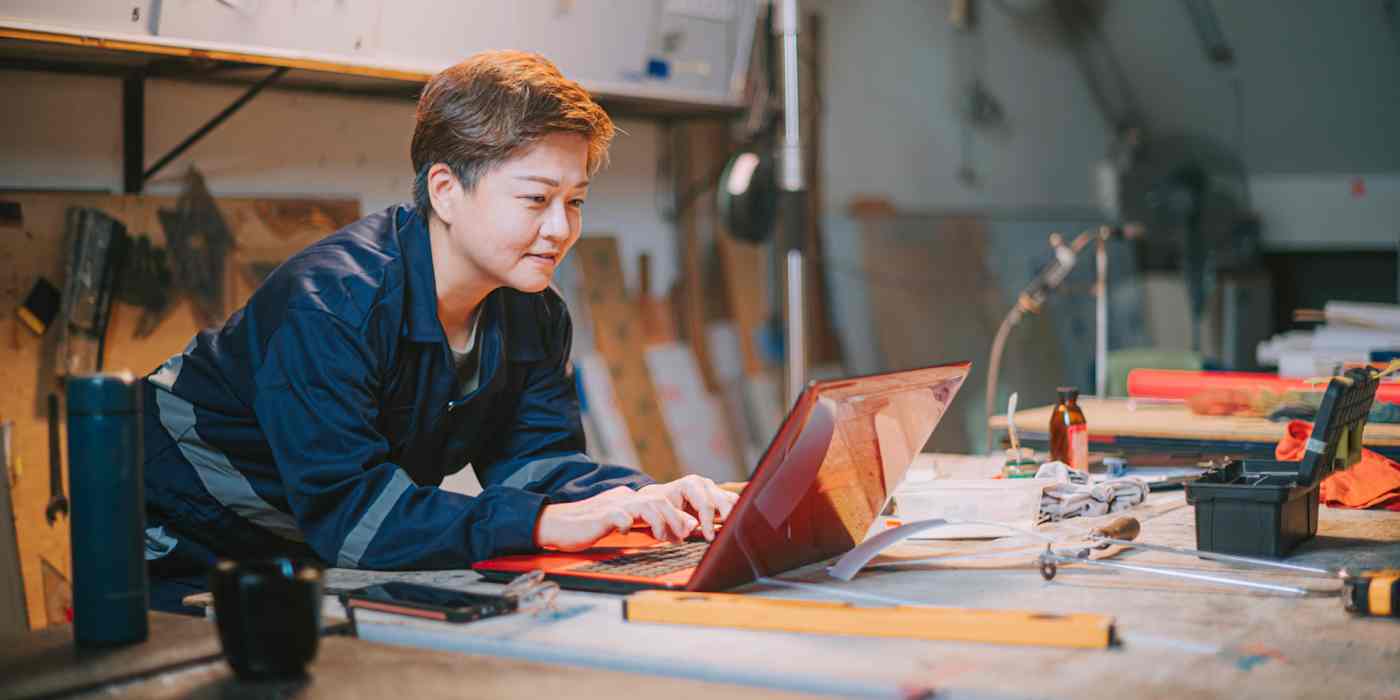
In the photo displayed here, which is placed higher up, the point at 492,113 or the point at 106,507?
the point at 492,113

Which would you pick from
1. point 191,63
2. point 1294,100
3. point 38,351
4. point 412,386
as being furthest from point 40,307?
point 1294,100

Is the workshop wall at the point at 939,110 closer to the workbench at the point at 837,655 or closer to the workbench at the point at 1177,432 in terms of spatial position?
the workbench at the point at 1177,432

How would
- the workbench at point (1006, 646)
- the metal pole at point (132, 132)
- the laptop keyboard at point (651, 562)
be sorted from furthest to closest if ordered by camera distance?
the metal pole at point (132, 132), the laptop keyboard at point (651, 562), the workbench at point (1006, 646)

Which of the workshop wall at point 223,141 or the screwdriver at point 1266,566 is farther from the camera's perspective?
the workshop wall at point 223,141

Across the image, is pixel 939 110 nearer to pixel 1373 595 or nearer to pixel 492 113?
pixel 492 113

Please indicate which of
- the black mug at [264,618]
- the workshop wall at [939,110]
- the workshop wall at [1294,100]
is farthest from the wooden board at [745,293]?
the black mug at [264,618]

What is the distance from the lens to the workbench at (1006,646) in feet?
3.86

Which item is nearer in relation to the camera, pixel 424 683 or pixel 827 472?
pixel 424 683

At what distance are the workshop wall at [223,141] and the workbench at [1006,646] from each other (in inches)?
80.7

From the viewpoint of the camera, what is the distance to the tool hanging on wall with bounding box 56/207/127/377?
127 inches

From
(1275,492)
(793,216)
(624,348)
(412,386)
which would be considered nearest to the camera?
(1275,492)

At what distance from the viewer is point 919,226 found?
5750 millimetres

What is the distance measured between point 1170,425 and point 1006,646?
1.70 metres

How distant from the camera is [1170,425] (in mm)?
2846
